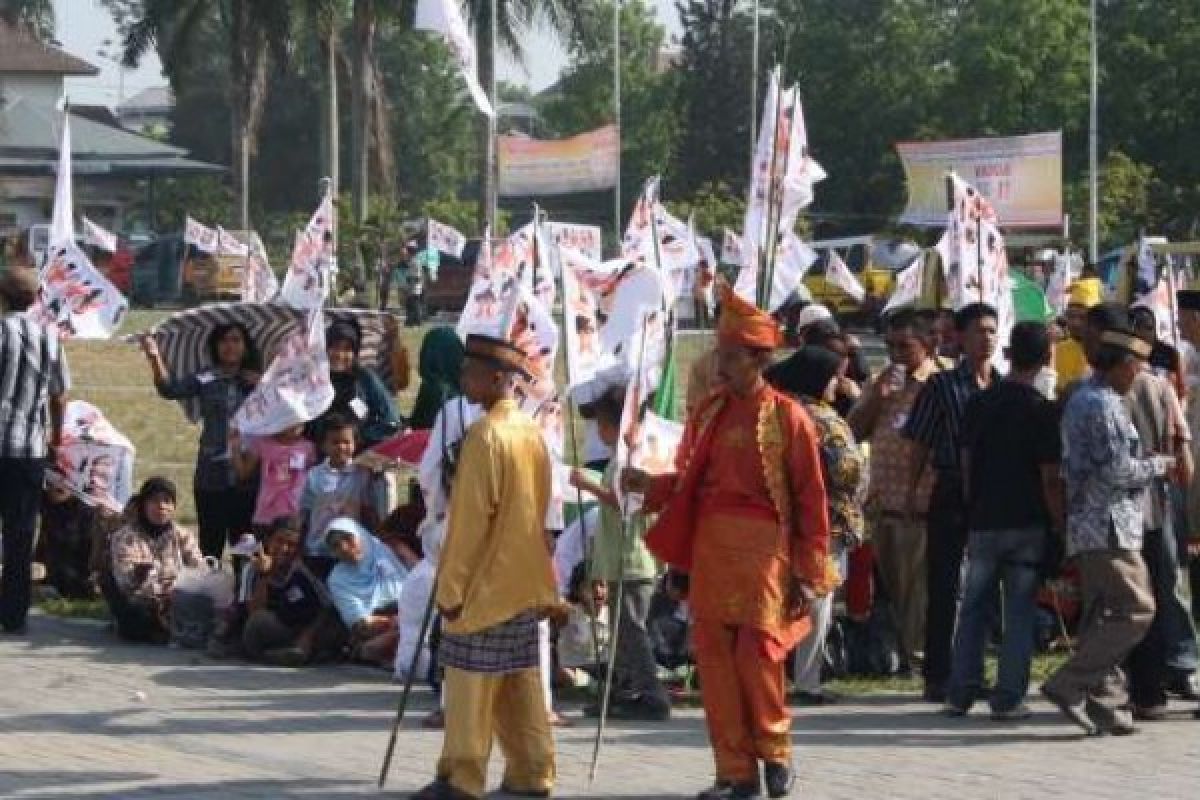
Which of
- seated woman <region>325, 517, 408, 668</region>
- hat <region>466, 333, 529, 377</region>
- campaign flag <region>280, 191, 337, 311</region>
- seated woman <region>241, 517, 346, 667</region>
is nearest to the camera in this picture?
hat <region>466, 333, 529, 377</region>

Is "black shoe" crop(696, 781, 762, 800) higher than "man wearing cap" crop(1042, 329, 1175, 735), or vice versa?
"man wearing cap" crop(1042, 329, 1175, 735)

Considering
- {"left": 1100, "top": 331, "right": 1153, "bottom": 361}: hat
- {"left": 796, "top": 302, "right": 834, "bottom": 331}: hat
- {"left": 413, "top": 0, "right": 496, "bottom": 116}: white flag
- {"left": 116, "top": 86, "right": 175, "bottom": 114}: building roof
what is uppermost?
{"left": 116, "top": 86, "right": 175, "bottom": 114}: building roof

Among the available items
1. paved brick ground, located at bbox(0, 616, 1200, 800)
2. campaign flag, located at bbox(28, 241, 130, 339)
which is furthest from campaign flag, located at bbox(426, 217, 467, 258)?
paved brick ground, located at bbox(0, 616, 1200, 800)

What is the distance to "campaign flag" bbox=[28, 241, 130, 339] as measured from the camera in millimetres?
16078

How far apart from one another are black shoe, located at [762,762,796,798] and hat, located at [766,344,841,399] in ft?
6.60

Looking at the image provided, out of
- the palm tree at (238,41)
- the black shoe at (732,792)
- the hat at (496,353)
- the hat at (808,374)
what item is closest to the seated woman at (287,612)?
the hat at (808,374)

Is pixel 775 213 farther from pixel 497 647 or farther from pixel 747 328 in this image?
pixel 497 647

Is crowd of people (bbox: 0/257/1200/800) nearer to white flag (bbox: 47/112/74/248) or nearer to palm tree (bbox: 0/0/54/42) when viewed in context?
white flag (bbox: 47/112/74/248)

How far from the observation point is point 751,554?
Result: 9430 millimetres

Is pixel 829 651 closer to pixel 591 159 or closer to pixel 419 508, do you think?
pixel 419 508

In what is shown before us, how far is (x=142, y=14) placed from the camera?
60.8 m

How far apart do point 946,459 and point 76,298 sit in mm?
6329

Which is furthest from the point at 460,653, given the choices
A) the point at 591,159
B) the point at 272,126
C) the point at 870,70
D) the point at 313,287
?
the point at 272,126

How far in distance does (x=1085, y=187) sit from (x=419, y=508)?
50979 mm
